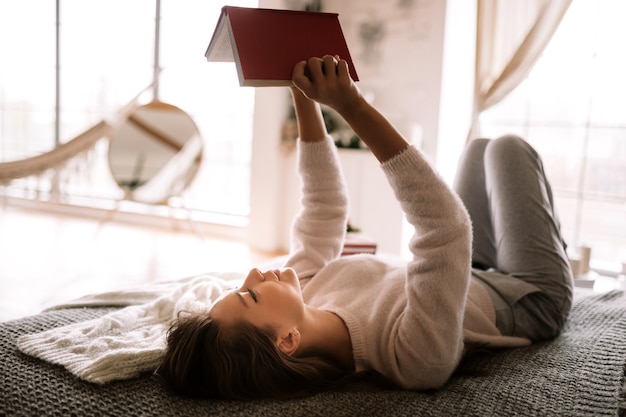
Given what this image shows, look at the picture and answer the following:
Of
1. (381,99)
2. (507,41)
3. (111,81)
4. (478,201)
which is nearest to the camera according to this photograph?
(478,201)

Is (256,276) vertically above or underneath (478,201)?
underneath

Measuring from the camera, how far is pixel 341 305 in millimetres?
1188

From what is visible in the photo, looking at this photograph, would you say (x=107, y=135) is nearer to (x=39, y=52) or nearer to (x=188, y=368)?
(x=39, y=52)

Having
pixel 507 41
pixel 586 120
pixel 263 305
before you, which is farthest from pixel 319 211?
pixel 586 120

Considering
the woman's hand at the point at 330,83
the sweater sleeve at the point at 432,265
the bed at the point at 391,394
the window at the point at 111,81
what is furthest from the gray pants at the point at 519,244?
the window at the point at 111,81

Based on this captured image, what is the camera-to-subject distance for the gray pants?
1.32m

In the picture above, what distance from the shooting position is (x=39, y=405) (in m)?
0.88

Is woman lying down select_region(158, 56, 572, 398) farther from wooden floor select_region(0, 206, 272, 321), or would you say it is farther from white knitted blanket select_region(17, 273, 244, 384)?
wooden floor select_region(0, 206, 272, 321)

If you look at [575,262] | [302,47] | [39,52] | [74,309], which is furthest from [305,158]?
[39,52]

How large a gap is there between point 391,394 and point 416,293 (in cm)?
20

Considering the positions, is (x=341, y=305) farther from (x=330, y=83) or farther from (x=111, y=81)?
(x=111, y=81)

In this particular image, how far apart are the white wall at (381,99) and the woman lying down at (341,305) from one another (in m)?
1.92

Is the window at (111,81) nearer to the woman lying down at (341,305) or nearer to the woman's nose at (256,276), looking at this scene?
the woman lying down at (341,305)

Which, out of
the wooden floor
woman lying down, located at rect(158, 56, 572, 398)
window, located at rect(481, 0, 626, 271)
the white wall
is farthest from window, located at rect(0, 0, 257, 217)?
woman lying down, located at rect(158, 56, 572, 398)
